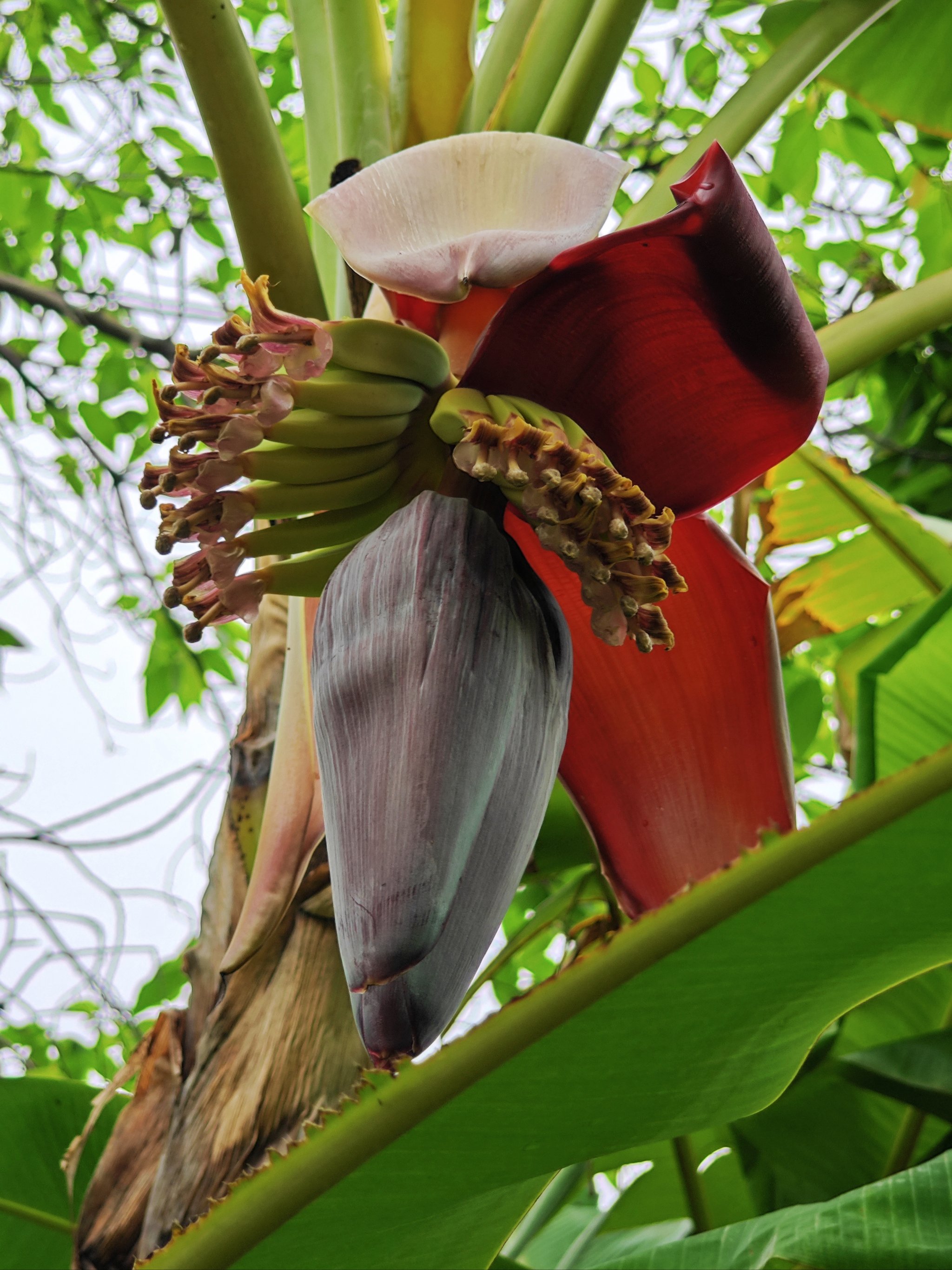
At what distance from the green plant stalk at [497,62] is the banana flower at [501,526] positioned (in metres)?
0.21

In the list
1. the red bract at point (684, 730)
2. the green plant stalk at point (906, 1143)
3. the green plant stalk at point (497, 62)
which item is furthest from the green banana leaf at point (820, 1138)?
the green plant stalk at point (497, 62)

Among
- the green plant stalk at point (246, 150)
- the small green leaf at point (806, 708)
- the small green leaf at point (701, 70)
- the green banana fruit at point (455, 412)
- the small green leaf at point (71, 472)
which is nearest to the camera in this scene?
the green banana fruit at point (455, 412)

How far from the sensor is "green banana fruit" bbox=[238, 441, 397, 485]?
403 mm

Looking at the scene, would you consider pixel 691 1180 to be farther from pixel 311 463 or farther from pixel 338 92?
pixel 338 92

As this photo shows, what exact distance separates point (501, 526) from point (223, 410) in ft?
0.36

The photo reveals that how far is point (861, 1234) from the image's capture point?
368 millimetres

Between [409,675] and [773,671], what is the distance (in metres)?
0.19

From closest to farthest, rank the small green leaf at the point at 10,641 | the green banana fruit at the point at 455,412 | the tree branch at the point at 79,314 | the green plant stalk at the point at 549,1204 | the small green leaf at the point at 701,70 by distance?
the green banana fruit at the point at 455,412 → the green plant stalk at the point at 549,1204 → the small green leaf at the point at 10,641 → the tree branch at the point at 79,314 → the small green leaf at the point at 701,70

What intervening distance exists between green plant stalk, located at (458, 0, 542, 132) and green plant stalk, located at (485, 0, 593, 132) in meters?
0.01

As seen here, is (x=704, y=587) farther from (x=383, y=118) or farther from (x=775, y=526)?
(x=775, y=526)

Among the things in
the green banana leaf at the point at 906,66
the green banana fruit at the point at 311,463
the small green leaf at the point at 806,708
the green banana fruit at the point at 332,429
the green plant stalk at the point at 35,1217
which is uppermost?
the green banana leaf at the point at 906,66

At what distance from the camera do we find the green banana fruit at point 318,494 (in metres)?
0.41

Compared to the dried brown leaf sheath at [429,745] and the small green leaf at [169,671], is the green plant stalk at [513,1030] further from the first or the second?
the small green leaf at [169,671]

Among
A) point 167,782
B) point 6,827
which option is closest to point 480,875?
point 167,782
